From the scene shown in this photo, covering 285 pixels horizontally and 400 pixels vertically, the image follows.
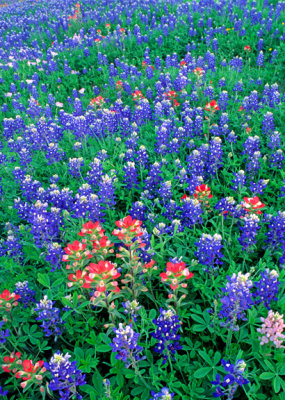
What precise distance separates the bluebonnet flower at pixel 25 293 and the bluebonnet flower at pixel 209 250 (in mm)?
1464

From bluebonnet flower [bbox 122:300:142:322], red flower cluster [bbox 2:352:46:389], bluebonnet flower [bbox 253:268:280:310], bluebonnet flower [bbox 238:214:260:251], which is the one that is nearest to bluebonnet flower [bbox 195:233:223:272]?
bluebonnet flower [bbox 238:214:260:251]

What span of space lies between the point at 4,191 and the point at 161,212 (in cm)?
216

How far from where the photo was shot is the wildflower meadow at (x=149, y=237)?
2.23 m

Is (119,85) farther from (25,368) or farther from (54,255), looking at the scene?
(25,368)

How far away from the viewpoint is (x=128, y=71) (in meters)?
7.53

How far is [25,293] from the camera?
2.75 m

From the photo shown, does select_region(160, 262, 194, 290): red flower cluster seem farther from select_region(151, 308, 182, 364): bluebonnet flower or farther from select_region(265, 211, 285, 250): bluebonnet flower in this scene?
select_region(265, 211, 285, 250): bluebonnet flower

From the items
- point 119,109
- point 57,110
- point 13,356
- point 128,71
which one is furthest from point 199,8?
point 13,356

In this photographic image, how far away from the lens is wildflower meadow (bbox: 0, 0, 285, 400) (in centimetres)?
223

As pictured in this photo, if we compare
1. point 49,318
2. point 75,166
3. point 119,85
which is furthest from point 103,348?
point 119,85

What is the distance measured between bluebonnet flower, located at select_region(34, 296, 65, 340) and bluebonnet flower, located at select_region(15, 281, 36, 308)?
30cm

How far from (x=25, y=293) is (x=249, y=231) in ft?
6.39

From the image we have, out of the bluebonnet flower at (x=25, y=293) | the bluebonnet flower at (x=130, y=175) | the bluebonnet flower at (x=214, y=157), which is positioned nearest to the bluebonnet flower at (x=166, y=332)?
the bluebonnet flower at (x=25, y=293)

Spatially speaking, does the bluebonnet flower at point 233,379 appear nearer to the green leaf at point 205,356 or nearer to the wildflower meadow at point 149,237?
the wildflower meadow at point 149,237
